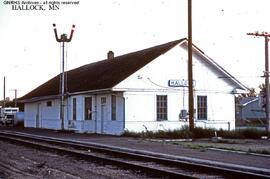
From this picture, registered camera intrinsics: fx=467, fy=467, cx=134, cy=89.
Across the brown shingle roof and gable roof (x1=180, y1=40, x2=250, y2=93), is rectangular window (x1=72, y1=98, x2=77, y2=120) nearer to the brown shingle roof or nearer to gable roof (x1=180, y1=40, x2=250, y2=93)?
the brown shingle roof

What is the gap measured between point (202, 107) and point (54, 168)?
17457 mm

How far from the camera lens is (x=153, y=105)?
26.6 m

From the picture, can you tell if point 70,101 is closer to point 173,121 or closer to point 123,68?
point 123,68

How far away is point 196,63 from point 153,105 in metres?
3.98

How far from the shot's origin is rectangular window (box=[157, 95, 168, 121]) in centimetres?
2677

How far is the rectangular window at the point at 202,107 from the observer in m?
27.9

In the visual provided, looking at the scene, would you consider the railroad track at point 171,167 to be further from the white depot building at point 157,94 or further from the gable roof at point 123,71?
the gable roof at point 123,71

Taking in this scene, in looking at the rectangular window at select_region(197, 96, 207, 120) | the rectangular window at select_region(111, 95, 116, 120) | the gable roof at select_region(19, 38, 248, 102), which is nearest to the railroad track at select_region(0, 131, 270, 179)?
Result: the rectangular window at select_region(111, 95, 116, 120)

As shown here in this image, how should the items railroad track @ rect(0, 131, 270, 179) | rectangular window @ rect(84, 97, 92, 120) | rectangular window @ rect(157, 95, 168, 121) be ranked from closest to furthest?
railroad track @ rect(0, 131, 270, 179) → rectangular window @ rect(157, 95, 168, 121) → rectangular window @ rect(84, 97, 92, 120)

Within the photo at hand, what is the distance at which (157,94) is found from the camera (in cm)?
2673

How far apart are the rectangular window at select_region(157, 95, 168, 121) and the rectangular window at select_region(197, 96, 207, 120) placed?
89.4 inches

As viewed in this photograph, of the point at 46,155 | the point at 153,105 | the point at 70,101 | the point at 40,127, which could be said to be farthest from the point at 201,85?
→ the point at 40,127

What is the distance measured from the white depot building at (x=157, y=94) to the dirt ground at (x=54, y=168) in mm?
11274

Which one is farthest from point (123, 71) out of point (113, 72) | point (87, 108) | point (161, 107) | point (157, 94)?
point (87, 108)
